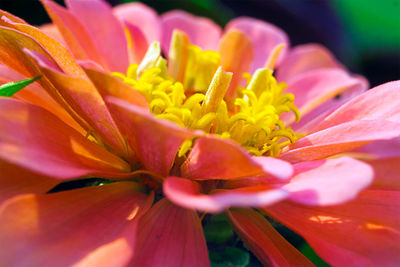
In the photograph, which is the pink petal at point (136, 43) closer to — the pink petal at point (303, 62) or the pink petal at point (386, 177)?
the pink petal at point (303, 62)

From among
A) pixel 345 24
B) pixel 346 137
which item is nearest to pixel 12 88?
pixel 346 137

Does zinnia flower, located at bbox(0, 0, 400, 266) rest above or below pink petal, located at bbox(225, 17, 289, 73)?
below

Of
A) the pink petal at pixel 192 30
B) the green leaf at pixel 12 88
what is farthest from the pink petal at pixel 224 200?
the pink petal at pixel 192 30

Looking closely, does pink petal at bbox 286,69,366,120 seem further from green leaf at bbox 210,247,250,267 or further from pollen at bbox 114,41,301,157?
green leaf at bbox 210,247,250,267

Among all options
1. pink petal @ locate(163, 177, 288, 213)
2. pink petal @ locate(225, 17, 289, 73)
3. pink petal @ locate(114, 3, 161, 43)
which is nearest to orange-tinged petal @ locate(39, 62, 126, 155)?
pink petal @ locate(163, 177, 288, 213)

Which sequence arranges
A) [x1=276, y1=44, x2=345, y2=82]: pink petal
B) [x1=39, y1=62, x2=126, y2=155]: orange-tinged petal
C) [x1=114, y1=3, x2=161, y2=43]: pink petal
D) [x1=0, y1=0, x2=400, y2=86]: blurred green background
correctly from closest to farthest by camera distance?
[x1=39, y1=62, x2=126, y2=155]: orange-tinged petal, [x1=114, y1=3, x2=161, y2=43]: pink petal, [x1=276, y1=44, x2=345, y2=82]: pink petal, [x1=0, y1=0, x2=400, y2=86]: blurred green background

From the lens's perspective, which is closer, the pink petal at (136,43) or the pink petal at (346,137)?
the pink petal at (346,137)

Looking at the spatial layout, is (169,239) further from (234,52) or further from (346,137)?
(234,52)
